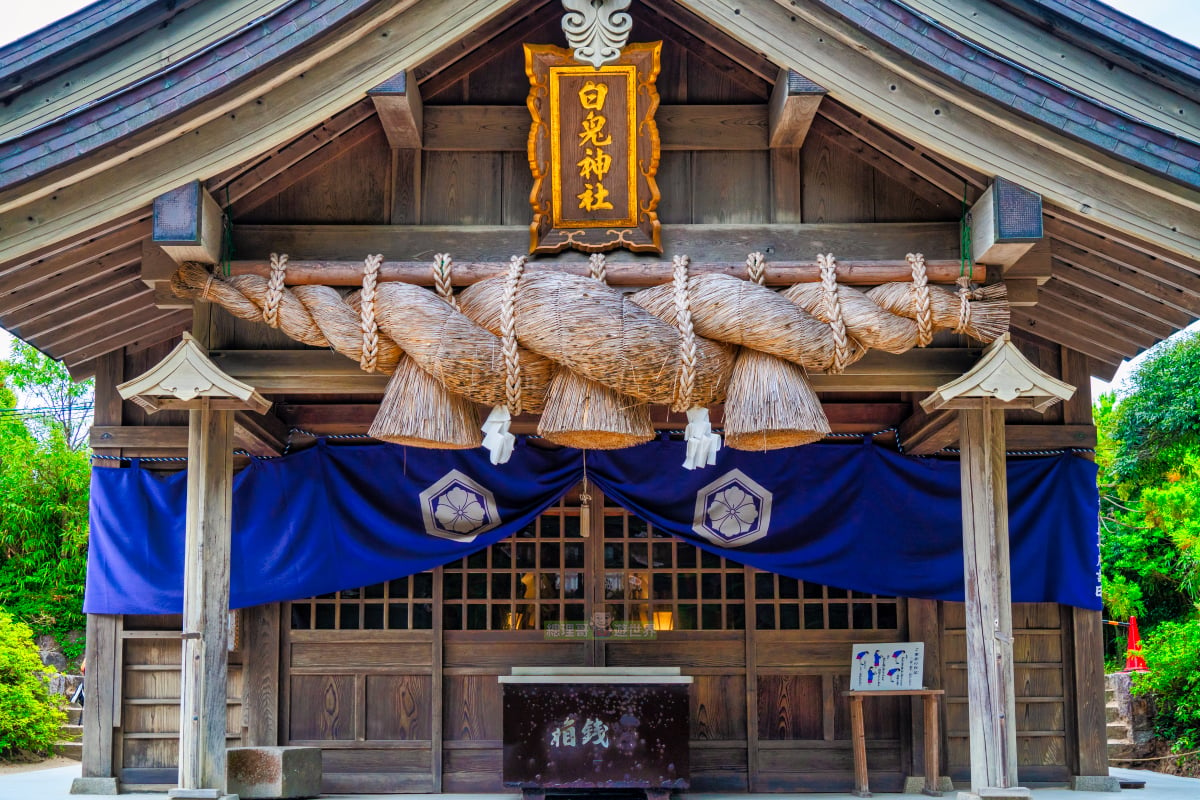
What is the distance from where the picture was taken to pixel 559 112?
653 cm

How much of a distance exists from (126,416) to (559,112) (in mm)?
4436

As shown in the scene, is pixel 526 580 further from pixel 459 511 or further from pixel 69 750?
pixel 69 750

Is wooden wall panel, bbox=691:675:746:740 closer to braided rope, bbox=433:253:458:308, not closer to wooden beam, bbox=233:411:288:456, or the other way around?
wooden beam, bbox=233:411:288:456

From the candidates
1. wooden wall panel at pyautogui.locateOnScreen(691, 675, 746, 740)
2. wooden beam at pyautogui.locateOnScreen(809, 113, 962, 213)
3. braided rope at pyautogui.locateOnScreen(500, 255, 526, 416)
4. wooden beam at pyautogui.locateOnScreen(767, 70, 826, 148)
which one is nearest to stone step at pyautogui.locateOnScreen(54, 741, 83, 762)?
wooden wall panel at pyautogui.locateOnScreen(691, 675, 746, 740)

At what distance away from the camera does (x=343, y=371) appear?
6938 mm

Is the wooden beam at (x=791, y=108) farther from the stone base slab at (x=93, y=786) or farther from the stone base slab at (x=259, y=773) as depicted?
the stone base slab at (x=93, y=786)

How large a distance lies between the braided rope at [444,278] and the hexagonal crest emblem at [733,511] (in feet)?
9.45

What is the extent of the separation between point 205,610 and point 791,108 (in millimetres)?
4197

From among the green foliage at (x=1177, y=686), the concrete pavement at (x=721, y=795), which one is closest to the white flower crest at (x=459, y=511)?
the concrete pavement at (x=721, y=795)

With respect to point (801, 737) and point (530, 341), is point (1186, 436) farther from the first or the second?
point (530, 341)

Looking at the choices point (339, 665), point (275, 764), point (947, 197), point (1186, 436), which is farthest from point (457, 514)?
point (1186, 436)

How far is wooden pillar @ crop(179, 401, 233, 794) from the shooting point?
6.25 m

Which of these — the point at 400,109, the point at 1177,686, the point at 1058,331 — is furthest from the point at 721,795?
the point at 1177,686

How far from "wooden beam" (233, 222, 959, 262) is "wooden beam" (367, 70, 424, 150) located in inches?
20.1
